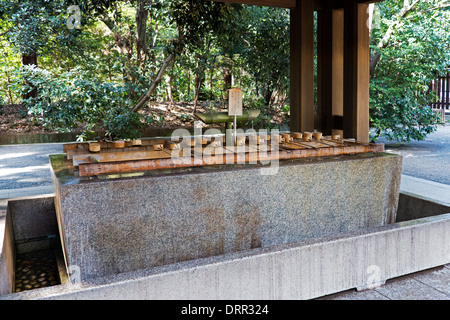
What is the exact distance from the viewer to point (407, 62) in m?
9.33

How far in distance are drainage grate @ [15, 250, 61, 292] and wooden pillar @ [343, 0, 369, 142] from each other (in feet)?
11.1

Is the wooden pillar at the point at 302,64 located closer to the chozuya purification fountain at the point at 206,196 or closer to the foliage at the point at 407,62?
the chozuya purification fountain at the point at 206,196

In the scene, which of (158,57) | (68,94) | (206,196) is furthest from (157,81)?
(206,196)

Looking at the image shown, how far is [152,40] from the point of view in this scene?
10.6m

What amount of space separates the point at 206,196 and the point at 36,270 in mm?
1693

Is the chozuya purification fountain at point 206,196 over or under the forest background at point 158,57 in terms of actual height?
under

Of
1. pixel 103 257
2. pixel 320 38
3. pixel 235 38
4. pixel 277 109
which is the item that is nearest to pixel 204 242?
pixel 103 257

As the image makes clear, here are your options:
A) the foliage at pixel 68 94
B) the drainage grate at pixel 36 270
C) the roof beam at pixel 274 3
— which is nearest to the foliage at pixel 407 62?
the roof beam at pixel 274 3

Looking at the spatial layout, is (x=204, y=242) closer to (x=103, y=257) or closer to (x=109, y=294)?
(x=103, y=257)

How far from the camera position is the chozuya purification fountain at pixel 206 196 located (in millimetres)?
2477

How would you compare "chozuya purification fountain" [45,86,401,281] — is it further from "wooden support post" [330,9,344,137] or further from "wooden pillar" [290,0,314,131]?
"wooden support post" [330,9,344,137]

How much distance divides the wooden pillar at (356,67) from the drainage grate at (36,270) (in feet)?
11.1

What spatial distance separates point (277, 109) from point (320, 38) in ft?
26.3

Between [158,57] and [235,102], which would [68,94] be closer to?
[158,57]
